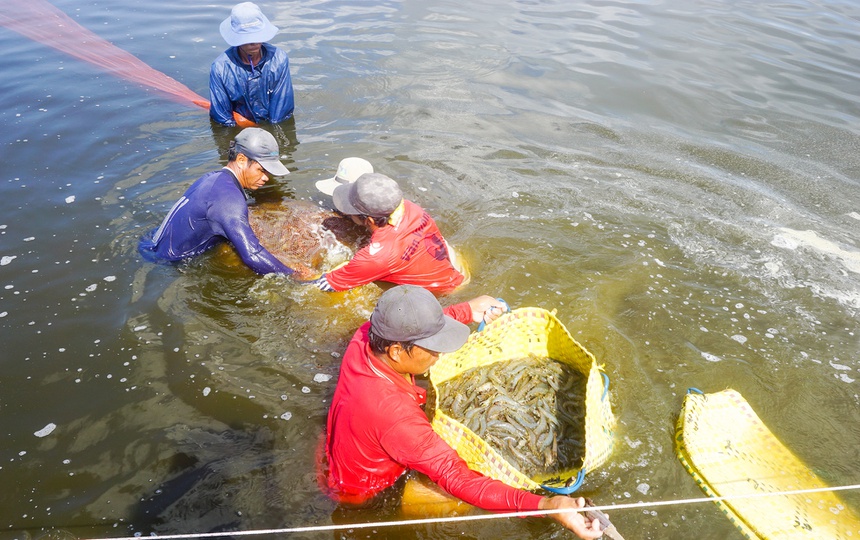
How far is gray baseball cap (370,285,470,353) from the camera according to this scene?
286 cm

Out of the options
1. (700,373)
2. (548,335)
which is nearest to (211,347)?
(548,335)

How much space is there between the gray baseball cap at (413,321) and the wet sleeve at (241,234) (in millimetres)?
2652

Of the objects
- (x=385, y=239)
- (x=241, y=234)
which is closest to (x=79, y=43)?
(x=241, y=234)

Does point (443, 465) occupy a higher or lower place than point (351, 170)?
lower

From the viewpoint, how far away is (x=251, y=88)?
8430 millimetres

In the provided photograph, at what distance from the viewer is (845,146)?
8656 mm

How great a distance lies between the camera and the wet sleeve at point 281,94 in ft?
27.5

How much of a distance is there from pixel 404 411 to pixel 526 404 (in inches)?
54.8

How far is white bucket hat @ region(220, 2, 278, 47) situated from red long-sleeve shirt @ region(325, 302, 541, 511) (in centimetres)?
598

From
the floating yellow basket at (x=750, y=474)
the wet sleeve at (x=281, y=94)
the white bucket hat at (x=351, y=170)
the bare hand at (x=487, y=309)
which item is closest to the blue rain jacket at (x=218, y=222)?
the white bucket hat at (x=351, y=170)

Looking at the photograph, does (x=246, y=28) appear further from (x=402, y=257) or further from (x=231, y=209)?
(x=402, y=257)

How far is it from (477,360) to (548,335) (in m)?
0.59

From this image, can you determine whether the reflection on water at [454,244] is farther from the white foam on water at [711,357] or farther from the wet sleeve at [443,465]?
the wet sleeve at [443,465]

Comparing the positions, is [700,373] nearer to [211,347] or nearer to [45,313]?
[211,347]
